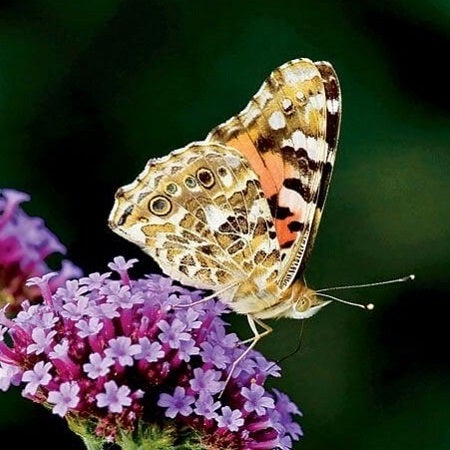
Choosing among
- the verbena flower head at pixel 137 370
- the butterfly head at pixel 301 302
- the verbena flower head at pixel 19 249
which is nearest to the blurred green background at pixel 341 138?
the verbena flower head at pixel 19 249

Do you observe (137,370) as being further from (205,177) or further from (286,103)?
(286,103)

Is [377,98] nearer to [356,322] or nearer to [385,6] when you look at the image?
[385,6]

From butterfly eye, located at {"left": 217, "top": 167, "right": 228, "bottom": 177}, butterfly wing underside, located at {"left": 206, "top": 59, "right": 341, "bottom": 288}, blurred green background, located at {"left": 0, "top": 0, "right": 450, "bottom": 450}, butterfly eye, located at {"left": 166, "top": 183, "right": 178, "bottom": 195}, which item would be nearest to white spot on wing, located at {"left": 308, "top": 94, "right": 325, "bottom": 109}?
butterfly wing underside, located at {"left": 206, "top": 59, "right": 341, "bottom": 288}

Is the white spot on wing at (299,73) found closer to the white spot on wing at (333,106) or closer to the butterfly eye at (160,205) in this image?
the white spot on wing at (333,106)

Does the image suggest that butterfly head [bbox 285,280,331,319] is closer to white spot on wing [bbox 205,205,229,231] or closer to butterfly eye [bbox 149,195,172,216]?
white spot on wing [bbox 205,205,229,231]

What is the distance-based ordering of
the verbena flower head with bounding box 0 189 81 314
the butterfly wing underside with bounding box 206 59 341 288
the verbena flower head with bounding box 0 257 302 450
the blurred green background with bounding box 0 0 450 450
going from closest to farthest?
the verbena flower head with bounding box 0 257 302 450
the butterfly wing underside with bounding box 206 59 341 288
the verbena flower head with bounding box 0 189 81 314
the blurred green background with bounding box 0 0 450 450

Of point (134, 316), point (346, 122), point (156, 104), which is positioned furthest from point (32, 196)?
point (134, 316)
